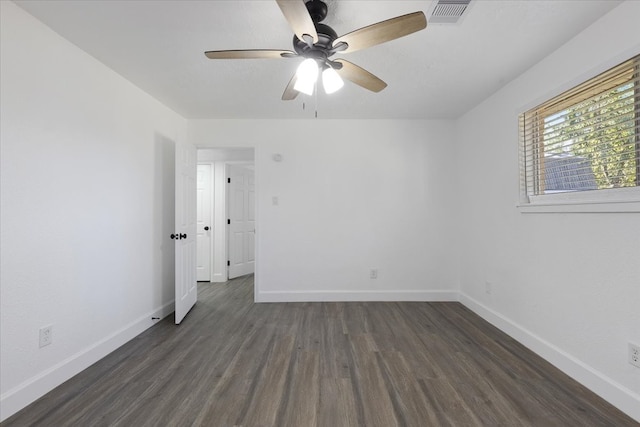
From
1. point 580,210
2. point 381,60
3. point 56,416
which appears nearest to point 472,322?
point 580,210

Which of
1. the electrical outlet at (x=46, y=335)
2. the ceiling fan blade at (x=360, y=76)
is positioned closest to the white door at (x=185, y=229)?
the electrical outlet at (x=46, y=335)

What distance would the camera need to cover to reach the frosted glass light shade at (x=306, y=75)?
157 centimetres

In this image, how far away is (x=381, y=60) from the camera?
209 cm

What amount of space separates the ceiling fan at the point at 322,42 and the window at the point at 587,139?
56.3 inches

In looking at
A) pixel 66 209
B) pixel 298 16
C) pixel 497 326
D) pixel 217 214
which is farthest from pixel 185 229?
pixel 497 326

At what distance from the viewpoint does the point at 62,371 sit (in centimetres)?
182

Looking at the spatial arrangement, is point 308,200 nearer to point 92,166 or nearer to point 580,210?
point 92,166

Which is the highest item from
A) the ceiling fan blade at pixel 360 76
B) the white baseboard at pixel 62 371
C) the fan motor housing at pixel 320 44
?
the fan motor housing at pixel 320 44

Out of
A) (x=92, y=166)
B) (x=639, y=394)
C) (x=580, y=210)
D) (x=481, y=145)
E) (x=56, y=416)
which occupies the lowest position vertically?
(x=56, y=416)

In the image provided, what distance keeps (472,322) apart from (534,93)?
2.24 metres

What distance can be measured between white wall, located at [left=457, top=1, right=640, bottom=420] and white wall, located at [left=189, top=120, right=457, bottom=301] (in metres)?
0.44

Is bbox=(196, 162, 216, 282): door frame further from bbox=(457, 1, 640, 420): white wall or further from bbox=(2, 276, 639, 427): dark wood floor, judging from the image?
bbox=(457, 1, 640, 420): white wall

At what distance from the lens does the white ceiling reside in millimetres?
1564

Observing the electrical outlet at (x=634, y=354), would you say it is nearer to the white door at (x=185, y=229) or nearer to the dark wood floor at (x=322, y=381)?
the dark wood floor at (x=322, y=381)
